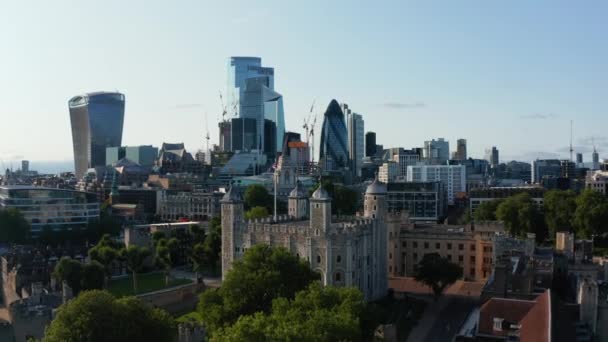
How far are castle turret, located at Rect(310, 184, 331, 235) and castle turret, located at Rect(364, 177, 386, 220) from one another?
10.0 metres

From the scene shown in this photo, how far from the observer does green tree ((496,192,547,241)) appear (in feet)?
368

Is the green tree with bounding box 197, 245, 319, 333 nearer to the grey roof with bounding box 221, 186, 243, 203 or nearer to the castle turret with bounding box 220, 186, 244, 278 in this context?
the castle turret with bounding box 220, 186, 244, 278

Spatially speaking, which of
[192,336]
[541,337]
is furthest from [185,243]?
[541,337]

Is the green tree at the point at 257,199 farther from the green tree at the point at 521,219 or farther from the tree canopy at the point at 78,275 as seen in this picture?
the tree canopy at the point at 78,275

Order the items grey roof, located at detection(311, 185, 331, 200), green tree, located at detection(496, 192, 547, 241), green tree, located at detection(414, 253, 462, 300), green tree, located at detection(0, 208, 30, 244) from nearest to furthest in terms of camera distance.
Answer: grey roof, located at detection(311, 185, 331, 200), green tree, located at detection(414, 253, 462, 300), green tree, located at detection(496, 192, 547, 241), green tree, located at detection(0, 208, 30, 244)

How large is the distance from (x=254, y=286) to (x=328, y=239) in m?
16.0

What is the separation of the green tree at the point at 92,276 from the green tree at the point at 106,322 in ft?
83.4

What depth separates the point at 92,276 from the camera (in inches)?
2921

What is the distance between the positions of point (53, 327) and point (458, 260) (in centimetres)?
5987

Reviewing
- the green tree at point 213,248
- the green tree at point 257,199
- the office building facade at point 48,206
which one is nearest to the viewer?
the green tree at point 213,248

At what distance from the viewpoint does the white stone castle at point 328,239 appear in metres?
73.1

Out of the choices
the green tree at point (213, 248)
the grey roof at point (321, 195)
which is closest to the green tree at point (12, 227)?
the green tree at point (213, 248)

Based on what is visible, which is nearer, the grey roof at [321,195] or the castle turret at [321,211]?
the castle turret at [321,211]

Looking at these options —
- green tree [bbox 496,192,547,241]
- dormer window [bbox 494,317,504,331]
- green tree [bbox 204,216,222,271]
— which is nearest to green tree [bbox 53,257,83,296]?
green tree [bbox 204,216,222,271]
